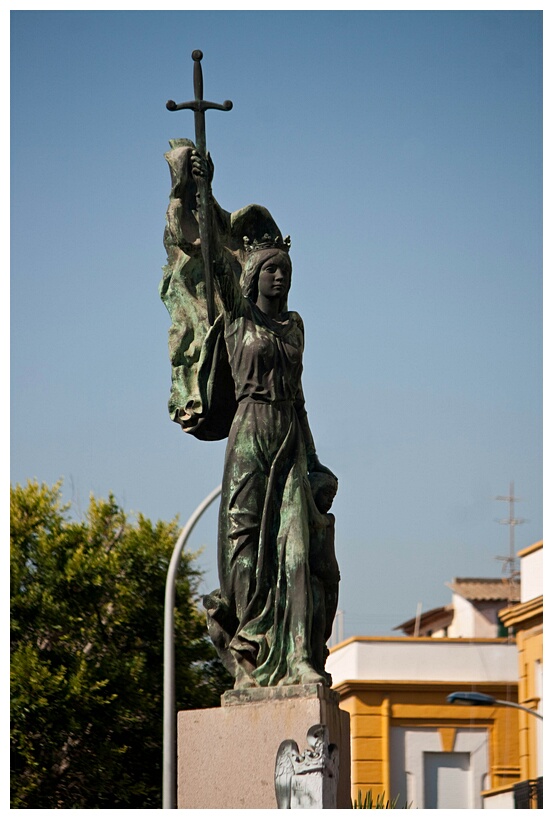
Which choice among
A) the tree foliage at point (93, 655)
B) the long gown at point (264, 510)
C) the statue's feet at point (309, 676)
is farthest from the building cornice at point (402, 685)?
the statue's feet at point (309, 676)

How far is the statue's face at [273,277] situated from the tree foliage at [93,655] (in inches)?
586

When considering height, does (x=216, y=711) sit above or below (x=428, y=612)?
below

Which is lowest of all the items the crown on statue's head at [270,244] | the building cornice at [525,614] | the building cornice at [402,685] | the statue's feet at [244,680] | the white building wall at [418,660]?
the statue's feet at [244,680]

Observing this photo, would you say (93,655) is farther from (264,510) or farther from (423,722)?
(264,510)

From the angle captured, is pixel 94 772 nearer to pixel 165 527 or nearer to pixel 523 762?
pixel 165 527

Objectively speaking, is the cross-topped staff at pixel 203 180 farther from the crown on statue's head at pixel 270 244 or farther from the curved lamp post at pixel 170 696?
the curved lamp post at pixel 170 696

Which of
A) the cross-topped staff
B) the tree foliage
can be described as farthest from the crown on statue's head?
the tree foliage

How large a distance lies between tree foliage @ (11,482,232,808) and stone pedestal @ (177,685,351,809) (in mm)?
14404

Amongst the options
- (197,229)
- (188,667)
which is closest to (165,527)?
(188,667)

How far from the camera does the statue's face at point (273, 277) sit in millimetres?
10461

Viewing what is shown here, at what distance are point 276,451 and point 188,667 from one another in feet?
54.7

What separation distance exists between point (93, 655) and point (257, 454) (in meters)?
16.1
